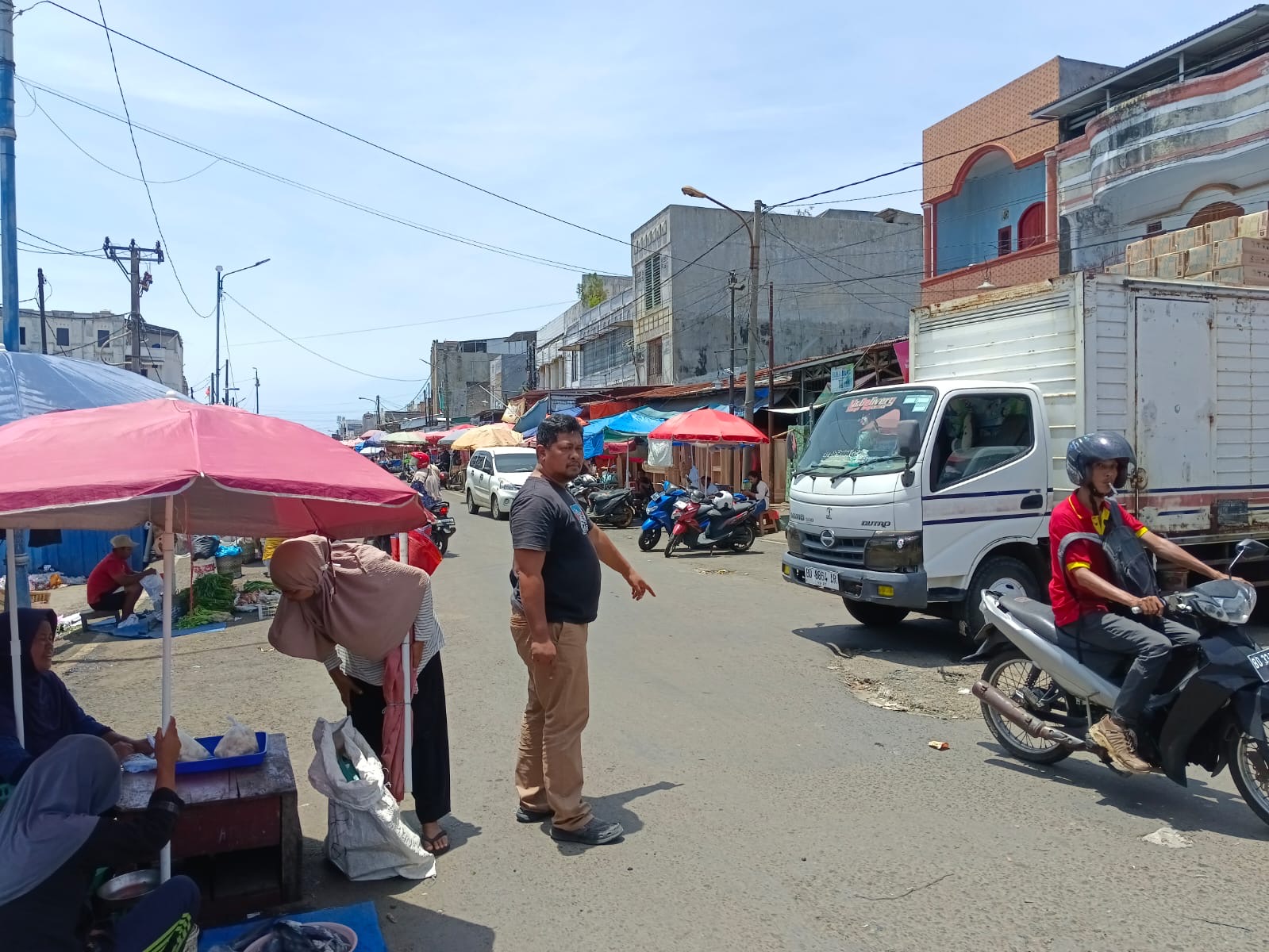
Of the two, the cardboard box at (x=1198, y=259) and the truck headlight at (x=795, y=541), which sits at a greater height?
the cardboard box at (x=1198, y=259)

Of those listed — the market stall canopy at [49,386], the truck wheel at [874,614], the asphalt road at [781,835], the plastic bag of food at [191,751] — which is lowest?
the asphalt road at [781,835]

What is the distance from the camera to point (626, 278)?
150ft

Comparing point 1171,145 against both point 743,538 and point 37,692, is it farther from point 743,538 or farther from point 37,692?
point 37,692

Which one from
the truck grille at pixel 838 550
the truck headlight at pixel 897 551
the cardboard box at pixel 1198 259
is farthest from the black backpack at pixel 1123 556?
the cardboard box at pixel 1198 259

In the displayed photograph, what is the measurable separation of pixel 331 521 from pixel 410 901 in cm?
160

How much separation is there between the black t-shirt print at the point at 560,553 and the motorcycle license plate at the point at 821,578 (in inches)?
161

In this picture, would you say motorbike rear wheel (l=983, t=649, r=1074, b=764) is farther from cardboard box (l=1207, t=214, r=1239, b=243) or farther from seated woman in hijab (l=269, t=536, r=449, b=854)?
cardboard box (l=1207, t=214, r=1239, b=243)

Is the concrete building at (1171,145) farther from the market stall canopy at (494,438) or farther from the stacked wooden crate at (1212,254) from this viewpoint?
the market stall canopy at (494,438)

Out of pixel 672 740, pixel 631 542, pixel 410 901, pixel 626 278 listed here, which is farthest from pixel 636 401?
pixel 410 901

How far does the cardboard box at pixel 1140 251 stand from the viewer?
34.9ft

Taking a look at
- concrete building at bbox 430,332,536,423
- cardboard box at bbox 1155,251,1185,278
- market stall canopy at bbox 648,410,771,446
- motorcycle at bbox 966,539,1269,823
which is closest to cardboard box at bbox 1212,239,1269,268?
cardboard box at bbox 1155,251,1185,278

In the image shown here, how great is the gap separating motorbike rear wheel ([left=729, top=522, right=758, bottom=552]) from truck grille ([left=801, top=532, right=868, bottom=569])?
7234 millimetres

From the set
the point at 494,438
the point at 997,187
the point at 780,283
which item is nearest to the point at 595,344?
the point at 780,283

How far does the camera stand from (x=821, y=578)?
7961mm
